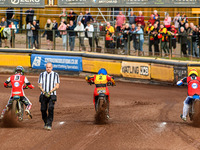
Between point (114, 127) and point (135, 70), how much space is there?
10.6 metres

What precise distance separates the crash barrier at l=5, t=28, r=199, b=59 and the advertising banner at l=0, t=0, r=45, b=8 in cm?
135

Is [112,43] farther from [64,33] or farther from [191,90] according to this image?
[191,90]

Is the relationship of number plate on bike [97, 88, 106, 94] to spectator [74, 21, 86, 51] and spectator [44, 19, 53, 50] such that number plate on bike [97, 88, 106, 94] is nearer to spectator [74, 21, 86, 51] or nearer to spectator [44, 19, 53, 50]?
spectator [74, 21, 86, 51]

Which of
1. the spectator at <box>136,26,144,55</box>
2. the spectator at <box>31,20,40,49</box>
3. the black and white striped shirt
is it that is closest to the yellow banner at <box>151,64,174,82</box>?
the spectator at <box>136,26,144,55</box>

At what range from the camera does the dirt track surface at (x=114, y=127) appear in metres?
10.5

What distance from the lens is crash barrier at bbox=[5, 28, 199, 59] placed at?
21.7m

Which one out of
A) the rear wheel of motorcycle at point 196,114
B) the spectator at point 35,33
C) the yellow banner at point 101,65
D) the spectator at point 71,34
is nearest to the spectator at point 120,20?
the yellow banner at point 101,65

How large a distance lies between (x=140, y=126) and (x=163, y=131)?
89 centimetres

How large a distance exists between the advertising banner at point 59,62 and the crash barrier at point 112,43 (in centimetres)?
49

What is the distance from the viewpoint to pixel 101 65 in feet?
78.1

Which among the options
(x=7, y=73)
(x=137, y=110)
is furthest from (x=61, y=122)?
(x=7, y=73)

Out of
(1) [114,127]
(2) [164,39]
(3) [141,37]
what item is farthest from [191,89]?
→ (3) [141,37]

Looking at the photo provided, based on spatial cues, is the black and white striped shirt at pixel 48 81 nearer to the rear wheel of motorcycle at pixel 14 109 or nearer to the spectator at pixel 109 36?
the rear wheel of motorcycle at pixel 14 109

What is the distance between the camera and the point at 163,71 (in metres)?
22.0
